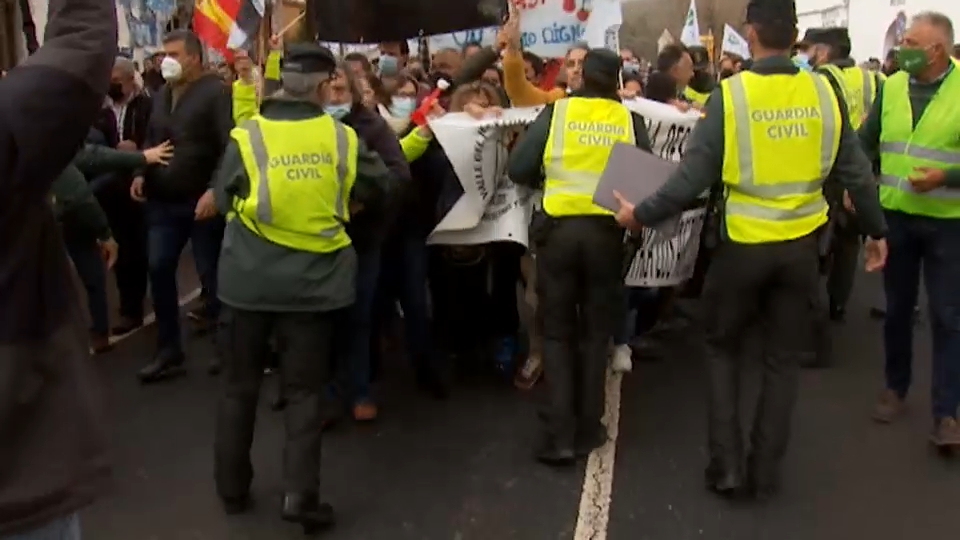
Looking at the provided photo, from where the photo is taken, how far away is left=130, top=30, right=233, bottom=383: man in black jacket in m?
6.27

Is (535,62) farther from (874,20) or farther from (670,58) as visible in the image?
(874,20)

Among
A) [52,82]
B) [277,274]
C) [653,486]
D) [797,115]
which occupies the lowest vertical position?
[653,486]

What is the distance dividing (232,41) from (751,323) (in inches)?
152

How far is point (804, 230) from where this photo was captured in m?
4.46

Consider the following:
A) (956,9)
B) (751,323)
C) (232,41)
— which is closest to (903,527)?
(751,323)

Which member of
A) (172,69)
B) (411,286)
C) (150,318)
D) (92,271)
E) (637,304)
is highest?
(172,69)

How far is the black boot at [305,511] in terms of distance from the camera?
4316mm

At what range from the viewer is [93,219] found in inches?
240

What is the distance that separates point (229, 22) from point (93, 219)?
1595 millimetres

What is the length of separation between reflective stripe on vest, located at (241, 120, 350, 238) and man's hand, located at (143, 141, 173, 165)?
214 centimetres

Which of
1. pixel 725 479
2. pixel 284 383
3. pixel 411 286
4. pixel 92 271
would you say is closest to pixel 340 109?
pixel 411 286

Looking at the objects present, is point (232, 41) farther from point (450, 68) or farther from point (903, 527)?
point (903, 527)

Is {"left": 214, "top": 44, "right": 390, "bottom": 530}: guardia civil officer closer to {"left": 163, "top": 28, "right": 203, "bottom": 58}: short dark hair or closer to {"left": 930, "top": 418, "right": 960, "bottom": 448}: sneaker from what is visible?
{"left": 163, "top": 28, "right": 203, "bottom": 58}: short dark hair

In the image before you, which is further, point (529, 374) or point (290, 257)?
point (529, 374)
